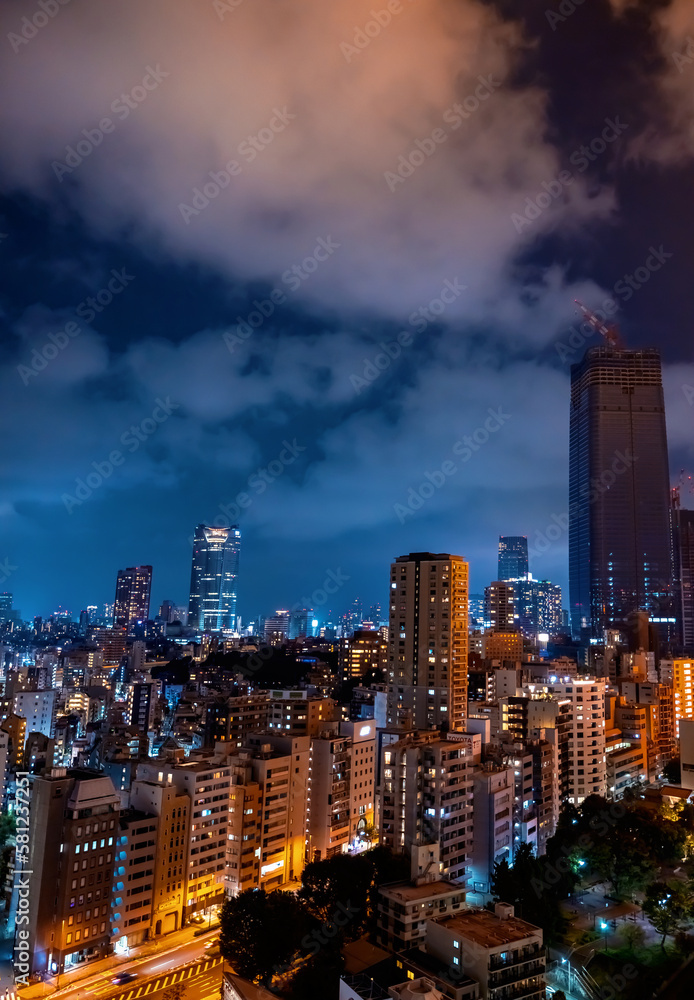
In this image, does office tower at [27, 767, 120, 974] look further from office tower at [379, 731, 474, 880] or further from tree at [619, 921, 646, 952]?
tree at [619, 921, 646, 952]

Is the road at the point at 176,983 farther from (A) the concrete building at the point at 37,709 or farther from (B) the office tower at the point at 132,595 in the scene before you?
(B) the office tower at the point at 132,595

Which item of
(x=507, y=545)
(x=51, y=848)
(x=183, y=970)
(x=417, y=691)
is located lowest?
(x=183, y=970)

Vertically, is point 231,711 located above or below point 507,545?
below

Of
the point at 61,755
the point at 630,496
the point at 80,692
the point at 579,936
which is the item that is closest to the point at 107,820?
the point at 579,936

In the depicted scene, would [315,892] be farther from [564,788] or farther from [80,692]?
[80,692]

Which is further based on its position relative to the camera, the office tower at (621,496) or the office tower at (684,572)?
the office tower at (621,496)

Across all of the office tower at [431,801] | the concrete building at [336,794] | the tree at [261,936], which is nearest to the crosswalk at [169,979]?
the tree at [261,936]

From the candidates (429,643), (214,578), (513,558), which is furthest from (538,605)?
(429,643)
